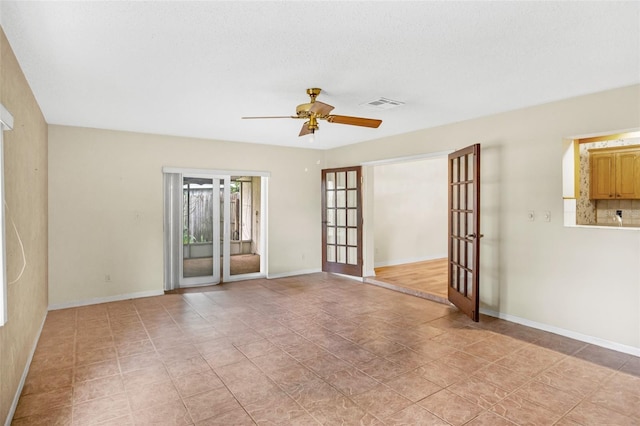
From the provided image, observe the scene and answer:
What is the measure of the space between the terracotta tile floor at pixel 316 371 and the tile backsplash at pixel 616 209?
330 centimetres

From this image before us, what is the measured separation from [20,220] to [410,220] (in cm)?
674

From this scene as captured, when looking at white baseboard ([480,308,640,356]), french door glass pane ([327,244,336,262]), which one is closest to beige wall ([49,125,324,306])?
french door glass pane ([327,244,336,262])

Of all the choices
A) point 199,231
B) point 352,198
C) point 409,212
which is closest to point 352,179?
point 352,198

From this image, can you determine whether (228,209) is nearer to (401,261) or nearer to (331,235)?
(331,235)

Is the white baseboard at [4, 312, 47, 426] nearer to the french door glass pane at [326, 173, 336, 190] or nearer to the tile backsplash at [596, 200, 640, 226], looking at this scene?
the french door glass pane at [326, 173, 336, 190]

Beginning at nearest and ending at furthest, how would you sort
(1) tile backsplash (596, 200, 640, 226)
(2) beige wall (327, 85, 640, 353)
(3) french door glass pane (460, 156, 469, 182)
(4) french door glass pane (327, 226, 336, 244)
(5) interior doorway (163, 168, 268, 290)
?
(2) beige wall (327, 85, 640, 353)
(3) french door glass pane (460, 156, 469, 182)
(1) tile backsplash (596, 200, 640, 226)
(5) interior doorway (163, 168, 268, 290)
(4) french door glass pane (327, 226, 336, 244)

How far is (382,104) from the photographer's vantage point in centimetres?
389

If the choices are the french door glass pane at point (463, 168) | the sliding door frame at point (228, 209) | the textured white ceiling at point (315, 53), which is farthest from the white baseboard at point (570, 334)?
the sliding door frame at point (228, 209)

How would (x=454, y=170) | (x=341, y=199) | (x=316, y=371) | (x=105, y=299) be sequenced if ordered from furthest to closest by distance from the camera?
(x=341, y=199)
(x=105, y=299)
(x=454, y=170)
(x=316, y=371)

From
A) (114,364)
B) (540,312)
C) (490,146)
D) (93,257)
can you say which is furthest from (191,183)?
(540,312)

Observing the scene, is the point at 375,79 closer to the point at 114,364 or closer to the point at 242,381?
the point at 242,381

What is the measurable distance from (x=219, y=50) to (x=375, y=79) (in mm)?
1365

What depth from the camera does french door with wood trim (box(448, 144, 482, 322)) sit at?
4055 millimetres

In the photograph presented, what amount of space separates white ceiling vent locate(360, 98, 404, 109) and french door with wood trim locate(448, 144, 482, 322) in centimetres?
106
